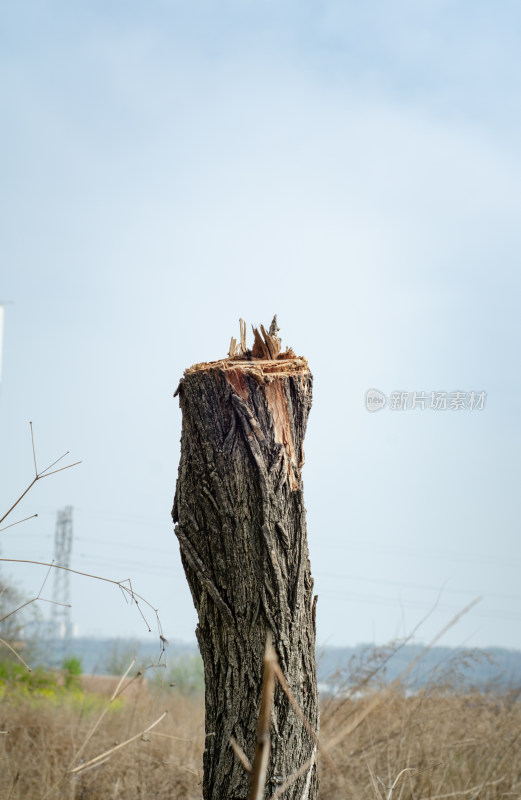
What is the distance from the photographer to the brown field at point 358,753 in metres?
3.29

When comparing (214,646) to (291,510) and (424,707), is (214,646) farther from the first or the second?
(424,707)

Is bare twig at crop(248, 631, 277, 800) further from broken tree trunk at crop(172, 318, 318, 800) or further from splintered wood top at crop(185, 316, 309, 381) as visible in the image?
splintered wood top at crop(185, 316, 309, 381)

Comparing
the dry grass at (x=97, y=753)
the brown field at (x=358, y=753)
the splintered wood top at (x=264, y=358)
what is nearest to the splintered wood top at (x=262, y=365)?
the splintered wood top at (x=264, y=358)

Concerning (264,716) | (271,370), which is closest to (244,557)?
(271,370)

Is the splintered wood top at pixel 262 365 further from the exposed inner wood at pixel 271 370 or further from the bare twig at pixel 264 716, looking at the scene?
the bare twig at pixel 264 716

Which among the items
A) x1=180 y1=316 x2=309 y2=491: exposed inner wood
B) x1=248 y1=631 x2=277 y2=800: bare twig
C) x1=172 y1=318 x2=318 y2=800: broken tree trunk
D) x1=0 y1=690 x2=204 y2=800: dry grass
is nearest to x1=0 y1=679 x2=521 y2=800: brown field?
x1=0 y1=690 x2=204 y2=800: dry grass

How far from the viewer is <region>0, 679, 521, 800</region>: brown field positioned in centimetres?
329

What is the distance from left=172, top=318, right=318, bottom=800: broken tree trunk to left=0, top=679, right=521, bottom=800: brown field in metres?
1.26

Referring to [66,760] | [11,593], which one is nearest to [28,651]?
[11,593]

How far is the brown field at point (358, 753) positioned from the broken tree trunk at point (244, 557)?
4.14 ft

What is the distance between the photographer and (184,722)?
5078mm

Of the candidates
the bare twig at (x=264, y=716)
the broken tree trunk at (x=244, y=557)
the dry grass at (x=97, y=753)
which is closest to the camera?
the bare twig at (x=264, y=716)

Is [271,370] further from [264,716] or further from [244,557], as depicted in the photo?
[264,716]

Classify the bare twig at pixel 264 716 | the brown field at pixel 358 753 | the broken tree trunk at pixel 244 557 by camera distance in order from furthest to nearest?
the brown field at pixel 358 753 → the broken tree trunk at pixel 244 557 → the bare twig at pixel 264 716
